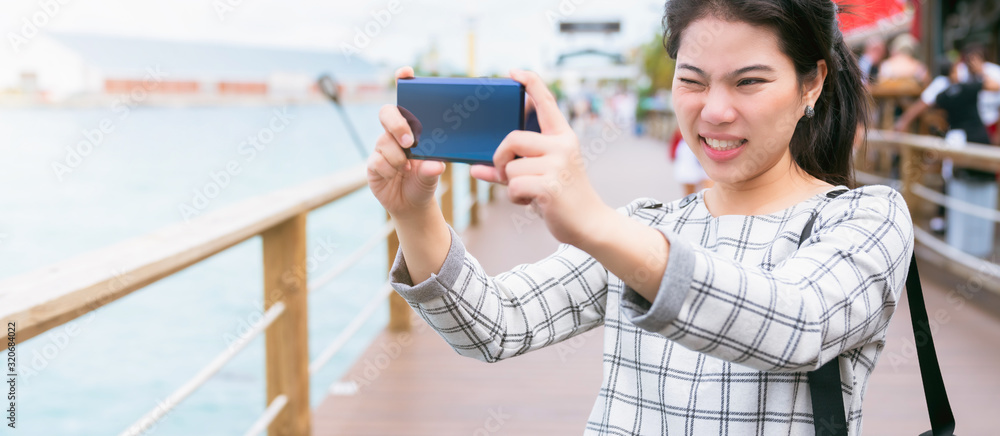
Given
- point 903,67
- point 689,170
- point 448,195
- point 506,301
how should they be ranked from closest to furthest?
1. point 506,301
2. point 689,170
3. point 448,195
4. point 903,67

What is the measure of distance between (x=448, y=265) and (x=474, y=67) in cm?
691

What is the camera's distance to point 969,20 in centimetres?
755

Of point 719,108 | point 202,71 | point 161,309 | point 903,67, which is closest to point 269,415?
point 719,108

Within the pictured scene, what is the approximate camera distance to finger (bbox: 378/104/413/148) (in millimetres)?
714

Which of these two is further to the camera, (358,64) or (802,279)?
(358,64)

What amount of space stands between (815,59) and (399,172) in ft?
1.57

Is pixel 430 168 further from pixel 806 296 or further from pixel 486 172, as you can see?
pixel 806 296

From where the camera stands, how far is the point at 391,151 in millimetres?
745

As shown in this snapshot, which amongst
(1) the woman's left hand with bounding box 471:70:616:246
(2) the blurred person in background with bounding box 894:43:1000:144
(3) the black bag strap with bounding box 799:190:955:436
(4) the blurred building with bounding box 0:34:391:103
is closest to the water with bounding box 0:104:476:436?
(1) the woman's left hand with bounding box 471:70:616:246

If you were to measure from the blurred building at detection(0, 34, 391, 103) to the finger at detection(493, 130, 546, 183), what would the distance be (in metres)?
49.9

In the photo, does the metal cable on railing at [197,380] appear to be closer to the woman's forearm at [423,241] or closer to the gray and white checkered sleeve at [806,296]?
the woman's forearm at [423,241]

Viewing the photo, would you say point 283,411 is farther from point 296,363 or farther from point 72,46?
point 72,46

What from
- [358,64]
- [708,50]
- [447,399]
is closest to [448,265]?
[708,50]

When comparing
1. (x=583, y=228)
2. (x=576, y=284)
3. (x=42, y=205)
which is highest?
(x=583, y=228)
